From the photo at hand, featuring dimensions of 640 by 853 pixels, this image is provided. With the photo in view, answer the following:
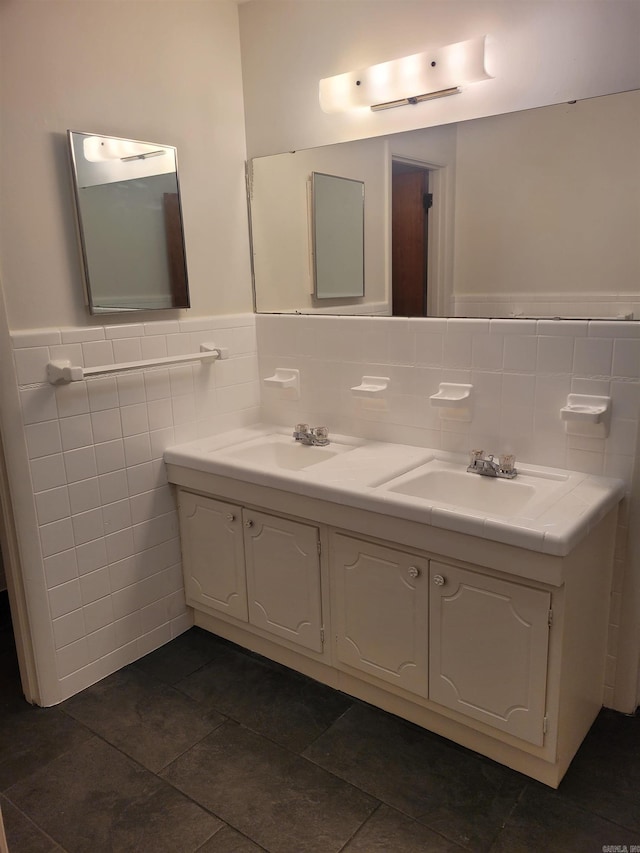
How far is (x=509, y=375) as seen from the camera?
6.77 feet

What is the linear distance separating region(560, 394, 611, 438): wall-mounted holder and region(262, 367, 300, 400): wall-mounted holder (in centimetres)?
110

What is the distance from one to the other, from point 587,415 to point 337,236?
1153mm

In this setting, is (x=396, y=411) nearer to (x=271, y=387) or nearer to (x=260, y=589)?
(x=271, y=387)

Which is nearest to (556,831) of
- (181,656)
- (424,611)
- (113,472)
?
(424,611)

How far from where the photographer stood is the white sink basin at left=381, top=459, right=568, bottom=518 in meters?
1.94

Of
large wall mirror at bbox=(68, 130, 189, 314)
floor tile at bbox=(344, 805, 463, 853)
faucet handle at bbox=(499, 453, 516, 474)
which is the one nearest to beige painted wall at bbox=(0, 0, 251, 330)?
large wall mirror at bbox=(68, 130, 189, 314)

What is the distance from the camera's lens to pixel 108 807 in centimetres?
175

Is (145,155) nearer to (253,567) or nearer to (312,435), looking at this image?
(312,435)

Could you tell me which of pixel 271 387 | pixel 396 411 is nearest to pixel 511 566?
pixel 396 411

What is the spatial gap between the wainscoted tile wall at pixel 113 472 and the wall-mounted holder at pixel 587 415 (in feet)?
4.45

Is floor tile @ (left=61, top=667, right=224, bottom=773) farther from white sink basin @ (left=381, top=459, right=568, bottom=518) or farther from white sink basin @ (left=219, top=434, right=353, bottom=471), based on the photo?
white sink basin @ (left=381, top=459, right=568, bottom=518)

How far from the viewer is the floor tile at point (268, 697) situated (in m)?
2.04

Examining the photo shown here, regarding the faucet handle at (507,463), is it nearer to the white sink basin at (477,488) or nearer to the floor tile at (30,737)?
the white sink basin at (477,488)

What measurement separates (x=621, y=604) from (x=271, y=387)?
1.55 metres
